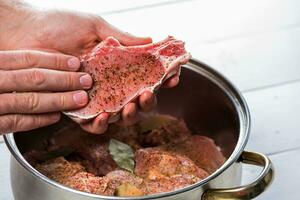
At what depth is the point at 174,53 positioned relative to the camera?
960mm

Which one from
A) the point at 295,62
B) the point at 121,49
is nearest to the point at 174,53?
the point at 121,49

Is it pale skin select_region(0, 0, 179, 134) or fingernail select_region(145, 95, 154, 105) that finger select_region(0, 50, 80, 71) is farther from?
fingernail select_region(145, 95, 154, 105)

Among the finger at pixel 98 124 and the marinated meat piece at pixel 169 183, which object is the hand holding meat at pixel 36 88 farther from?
the marinated meat piece at pixel 169 183

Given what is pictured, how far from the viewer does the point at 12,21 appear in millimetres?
1064

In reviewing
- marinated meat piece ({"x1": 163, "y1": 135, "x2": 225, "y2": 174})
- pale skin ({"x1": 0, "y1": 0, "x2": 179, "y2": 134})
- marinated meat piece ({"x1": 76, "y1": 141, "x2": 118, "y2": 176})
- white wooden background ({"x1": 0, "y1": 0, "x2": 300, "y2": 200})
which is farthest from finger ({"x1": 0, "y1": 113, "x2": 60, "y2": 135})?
white wooden background ({"x1": 0, "y1": 0, "x2": 300, "y2": 200})

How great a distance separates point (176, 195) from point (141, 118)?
1.02 ft

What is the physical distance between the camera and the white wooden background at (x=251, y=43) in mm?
1297

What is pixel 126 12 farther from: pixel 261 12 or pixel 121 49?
pixel 121 49

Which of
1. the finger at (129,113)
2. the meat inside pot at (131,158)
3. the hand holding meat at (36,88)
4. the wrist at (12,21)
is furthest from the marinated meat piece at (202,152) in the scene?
the wrist at (12,21)

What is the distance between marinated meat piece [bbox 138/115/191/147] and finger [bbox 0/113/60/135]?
0.19 m

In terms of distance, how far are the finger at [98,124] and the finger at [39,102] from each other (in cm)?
3

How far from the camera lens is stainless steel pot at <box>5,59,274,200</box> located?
836 mm

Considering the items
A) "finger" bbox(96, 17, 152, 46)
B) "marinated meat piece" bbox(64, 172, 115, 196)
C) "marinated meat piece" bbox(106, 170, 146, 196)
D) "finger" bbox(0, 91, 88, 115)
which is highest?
"finger" bbox(96, 17, 152, 46)

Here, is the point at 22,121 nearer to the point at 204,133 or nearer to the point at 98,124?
the point at 98,124
